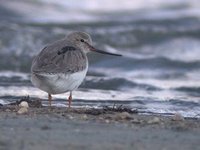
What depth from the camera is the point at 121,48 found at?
18203mm

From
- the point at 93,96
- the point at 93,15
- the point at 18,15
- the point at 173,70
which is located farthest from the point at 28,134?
the point at 93,15

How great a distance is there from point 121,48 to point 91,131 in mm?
11457

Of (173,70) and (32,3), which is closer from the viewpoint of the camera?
(173,70)

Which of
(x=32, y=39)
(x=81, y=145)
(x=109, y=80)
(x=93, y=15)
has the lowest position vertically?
(x=81, y=145)

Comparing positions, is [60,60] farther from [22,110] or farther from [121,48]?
[121,48]

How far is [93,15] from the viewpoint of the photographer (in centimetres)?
2383

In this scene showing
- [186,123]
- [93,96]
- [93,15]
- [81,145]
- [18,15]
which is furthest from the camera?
[93,15]

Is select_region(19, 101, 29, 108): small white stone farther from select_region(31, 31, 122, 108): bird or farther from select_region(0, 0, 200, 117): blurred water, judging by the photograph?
select_region(0, 0, 200, 117): blurred water

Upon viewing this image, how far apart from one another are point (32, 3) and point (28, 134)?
720 inches

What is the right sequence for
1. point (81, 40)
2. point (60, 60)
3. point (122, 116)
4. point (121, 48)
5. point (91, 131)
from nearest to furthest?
point (91, 131) < point (122, 116) < point (60, 60) < point (81, 40) < point (121, 48)

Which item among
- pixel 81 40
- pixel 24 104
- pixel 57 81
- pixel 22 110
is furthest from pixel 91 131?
pixel 81 40

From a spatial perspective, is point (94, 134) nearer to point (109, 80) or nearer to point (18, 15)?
point (109, 80)

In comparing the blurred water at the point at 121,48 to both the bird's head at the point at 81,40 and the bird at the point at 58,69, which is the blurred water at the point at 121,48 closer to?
the bird's head at the point at 81,40

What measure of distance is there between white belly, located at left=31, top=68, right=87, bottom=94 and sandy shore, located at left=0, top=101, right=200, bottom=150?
11.7 inches
